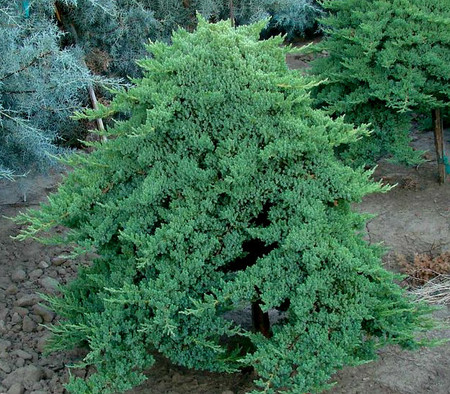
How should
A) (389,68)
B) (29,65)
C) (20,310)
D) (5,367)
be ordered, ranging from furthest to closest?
1. (389,68)
2. (29,65)
3. (20,310)
4. (5,367)

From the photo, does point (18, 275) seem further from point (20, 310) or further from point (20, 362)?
point (20, 362)

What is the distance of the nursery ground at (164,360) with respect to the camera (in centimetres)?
287

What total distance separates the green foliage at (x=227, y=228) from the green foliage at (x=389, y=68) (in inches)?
85.2

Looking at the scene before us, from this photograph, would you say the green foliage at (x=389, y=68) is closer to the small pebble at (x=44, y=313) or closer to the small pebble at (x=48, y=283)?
the small pebble at (x=48, y=283)

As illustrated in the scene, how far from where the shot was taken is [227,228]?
2523 mm

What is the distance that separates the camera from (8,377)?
286 centimetres

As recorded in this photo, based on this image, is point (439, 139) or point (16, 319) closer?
point (16, 319)

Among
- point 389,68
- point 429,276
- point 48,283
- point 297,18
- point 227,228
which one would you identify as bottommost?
point 429,276

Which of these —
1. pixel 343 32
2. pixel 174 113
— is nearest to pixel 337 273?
pixel 174 113

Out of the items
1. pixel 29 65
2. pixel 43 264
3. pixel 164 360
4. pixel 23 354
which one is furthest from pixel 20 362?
pixel 29 65

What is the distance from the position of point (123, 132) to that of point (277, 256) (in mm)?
849

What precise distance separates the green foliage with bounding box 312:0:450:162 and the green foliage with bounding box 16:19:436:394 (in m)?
2.16

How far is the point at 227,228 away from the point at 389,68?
106 inches

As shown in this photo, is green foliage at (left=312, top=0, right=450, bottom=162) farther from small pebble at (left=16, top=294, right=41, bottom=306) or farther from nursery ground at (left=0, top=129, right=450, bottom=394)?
small pebble at (left=16, top=294, right=41, bottom=306)
